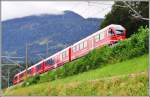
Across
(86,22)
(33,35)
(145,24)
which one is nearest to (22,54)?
(33,35)

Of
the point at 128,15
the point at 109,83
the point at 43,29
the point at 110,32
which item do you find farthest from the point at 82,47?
the point at 109,83

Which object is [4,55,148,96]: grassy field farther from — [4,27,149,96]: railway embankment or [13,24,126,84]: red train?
[13,24,126,84]: red train

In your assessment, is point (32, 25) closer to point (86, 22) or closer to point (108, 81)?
point (86, 22)

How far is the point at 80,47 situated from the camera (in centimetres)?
1229

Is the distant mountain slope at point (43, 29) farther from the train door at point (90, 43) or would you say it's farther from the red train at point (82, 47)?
the train door at point (90, 43)

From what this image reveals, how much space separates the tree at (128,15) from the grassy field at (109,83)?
823 mm

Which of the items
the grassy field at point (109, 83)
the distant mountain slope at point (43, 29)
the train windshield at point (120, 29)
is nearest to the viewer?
the grassy field at point (109, 83)

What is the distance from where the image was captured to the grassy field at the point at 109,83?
6989mm

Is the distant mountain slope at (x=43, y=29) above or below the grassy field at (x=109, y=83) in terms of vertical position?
above

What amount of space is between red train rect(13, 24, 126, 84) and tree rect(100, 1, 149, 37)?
56 cm

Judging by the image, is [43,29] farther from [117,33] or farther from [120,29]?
[117,33]

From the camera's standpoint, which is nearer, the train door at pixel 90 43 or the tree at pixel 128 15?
the tree at pixel 128 15

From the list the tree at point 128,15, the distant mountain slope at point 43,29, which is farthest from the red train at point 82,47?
the distant mountain slope at point 43,29

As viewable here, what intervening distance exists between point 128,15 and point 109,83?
2622mm
